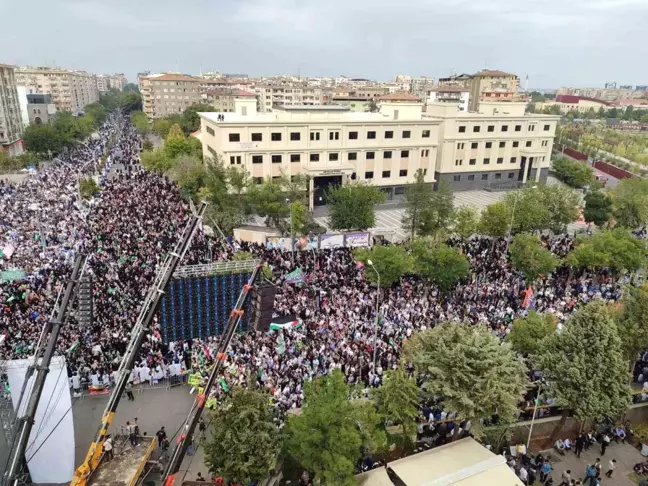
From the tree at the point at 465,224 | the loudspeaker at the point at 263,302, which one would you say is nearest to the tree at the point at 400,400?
the loudspeaker at the point at 263,302

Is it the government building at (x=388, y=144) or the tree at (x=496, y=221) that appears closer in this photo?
the tree at (x=496, y=221)

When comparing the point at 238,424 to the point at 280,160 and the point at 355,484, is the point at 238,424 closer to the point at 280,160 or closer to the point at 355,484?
the point at 355,484

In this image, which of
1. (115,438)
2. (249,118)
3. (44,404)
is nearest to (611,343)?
(115,438)

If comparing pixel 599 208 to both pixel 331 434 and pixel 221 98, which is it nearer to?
pixel 331 434

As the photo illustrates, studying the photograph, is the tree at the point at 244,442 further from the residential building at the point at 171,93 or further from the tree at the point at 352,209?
the residential building at the point at 171,93

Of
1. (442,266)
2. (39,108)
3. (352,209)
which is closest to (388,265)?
(442,266)

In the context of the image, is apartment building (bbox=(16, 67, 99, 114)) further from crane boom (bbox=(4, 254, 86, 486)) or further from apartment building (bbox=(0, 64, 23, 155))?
crane boom (bbox=(4, 254, 86, 486))

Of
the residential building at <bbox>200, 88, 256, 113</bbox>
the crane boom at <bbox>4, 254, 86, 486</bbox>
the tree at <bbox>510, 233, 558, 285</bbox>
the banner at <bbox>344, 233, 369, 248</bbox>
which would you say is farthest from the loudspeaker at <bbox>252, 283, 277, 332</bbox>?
the residential building at <bbox>200, 88, 256, 113</bbox>
